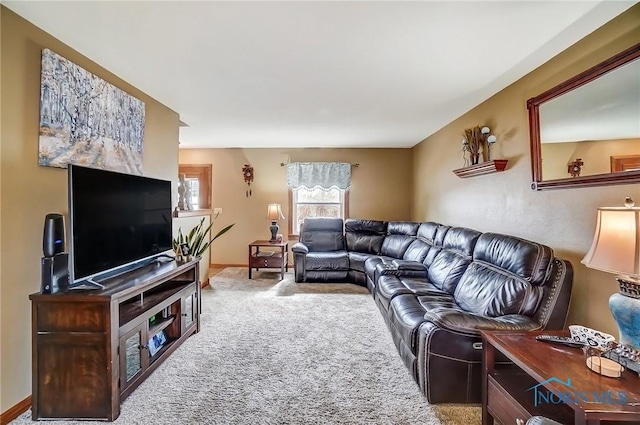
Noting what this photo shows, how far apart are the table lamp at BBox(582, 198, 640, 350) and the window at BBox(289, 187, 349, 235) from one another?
185 inches

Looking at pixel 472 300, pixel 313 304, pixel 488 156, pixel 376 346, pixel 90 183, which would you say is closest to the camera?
pixel 90 183

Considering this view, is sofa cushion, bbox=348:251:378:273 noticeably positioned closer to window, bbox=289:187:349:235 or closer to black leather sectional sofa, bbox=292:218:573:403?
black leather sectional sofa, bbox=292:218:573:403

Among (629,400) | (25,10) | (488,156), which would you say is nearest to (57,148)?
(25,10)

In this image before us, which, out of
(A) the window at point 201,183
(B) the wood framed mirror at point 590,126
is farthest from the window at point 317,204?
(B) the wood framed mirror at point 590,126

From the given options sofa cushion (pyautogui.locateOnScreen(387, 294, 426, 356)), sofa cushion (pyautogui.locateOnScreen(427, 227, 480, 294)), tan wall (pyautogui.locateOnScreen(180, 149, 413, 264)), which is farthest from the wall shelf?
tan wall (pyautogui.locateOnScreen(180, 149, 413, 264))

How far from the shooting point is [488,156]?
3.19 meters

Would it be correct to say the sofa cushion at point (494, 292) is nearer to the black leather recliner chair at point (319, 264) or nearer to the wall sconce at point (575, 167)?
the wall sconce at point (575, 167)

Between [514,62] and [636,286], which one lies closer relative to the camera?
[636,286]

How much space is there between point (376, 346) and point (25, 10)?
3.42 m

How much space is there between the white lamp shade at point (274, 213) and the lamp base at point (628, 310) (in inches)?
184

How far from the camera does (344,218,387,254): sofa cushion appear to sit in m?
5.22

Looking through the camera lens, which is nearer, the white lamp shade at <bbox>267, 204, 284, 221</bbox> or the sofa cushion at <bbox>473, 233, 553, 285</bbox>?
the sofa cushion at <bbox>473, 233, 553, 285</bbox>

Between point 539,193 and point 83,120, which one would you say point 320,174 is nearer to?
point 539,193

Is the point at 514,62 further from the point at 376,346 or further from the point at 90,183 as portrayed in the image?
the point at 90,183
